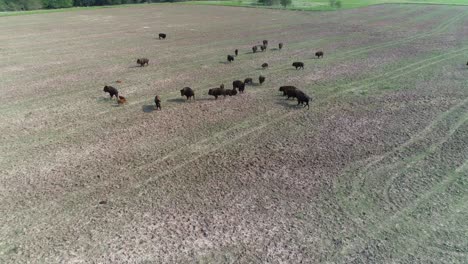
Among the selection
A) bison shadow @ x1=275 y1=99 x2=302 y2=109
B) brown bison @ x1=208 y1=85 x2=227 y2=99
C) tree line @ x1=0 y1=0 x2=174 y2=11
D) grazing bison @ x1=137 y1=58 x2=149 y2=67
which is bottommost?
bison shadow @ x1=275 y1=99 x2=302 y2=109

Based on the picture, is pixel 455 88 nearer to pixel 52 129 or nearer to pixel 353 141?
→ pixel 353 141

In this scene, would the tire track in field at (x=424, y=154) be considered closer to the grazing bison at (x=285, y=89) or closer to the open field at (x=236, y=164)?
the open field at (x=236, y=164)

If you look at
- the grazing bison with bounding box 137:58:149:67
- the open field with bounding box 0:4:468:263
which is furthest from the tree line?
the grazing bison with bounding box 137:58:149:67

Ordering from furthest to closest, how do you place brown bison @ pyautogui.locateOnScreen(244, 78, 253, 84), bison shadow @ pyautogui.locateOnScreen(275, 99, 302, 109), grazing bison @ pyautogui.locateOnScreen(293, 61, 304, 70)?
grazing bison @ pyautogui.locateOnScreen(293, 61, 304, 70), brown bison @ pyautogui.locateOnScreen(244, 78, 253, 84), bison shadow @ pyautogui.locateOnScreen(275, 99, 302, 109)

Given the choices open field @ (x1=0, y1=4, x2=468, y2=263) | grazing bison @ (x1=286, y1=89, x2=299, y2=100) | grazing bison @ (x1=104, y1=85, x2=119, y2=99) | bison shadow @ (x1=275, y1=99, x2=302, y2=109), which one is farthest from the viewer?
grazing bison @ (x1=104, y1=85, x2=119, y2=99)

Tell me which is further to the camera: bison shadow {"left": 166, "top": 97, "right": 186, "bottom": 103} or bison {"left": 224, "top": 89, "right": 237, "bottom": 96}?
bison {"left": 224, "top": 89, "right": 237, "bottom": 96}

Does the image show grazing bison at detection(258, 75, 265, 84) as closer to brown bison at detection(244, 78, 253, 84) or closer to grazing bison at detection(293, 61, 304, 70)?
brown bison at detection(244, 78, 253, 84)

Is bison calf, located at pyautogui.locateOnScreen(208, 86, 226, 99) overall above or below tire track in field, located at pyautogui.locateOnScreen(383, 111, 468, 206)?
above

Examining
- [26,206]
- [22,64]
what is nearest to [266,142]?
[26,206]

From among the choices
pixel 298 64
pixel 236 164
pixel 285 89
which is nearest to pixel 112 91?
pixel 285 89

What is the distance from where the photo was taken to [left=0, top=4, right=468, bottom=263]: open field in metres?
9.77

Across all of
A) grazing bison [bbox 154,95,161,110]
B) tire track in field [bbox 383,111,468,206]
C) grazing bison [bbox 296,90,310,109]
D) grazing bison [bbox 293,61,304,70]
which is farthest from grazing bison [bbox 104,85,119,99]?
tire track in field [bbox 383,111,468,206]

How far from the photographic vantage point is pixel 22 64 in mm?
29531

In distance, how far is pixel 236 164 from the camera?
45.4 ft
